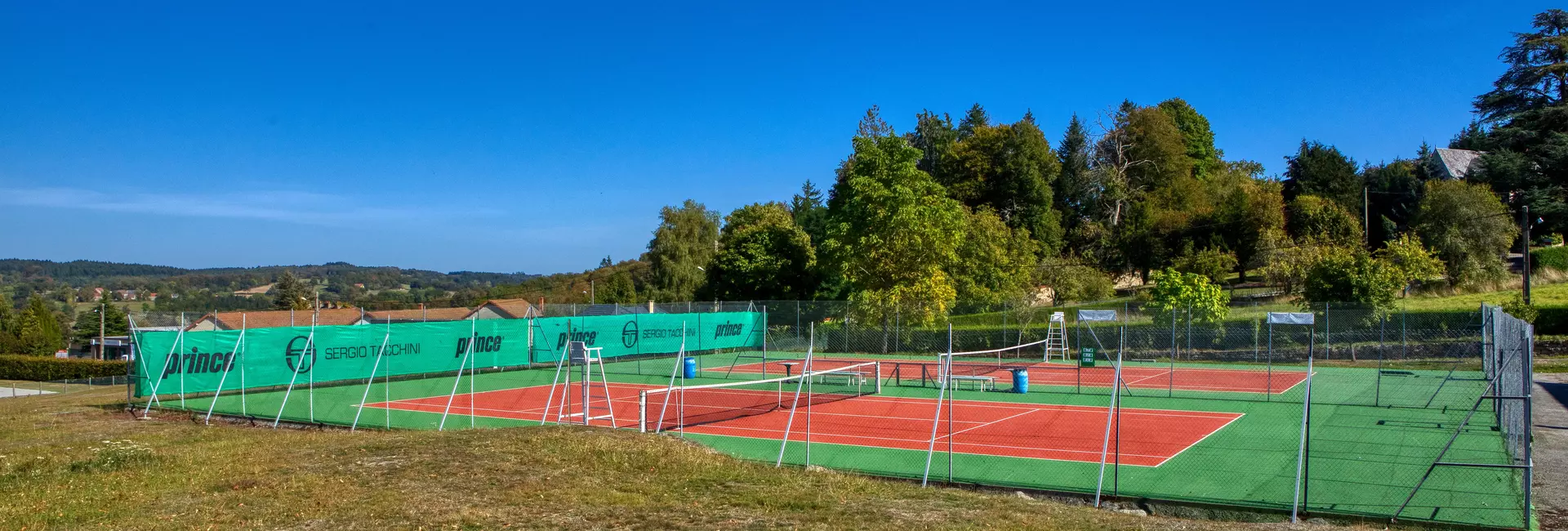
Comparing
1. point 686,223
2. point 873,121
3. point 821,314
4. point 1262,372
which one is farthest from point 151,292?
point 1262,372

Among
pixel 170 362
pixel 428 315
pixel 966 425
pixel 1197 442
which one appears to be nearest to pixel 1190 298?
pixel 966 425

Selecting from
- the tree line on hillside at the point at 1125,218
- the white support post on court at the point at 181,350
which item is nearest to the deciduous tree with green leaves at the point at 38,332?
the tree line on hillside at the point at 1125,218

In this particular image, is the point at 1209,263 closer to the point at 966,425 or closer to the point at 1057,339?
the point at 1057,339

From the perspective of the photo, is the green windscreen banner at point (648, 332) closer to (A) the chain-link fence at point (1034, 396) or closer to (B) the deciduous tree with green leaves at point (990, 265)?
(A) the chain-link fence at point (1034, 396)

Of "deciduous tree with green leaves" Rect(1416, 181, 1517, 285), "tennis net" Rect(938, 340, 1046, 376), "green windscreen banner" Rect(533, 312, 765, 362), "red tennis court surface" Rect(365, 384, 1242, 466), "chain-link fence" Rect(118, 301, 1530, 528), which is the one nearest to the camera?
"chain-link fence" Rect(118, 301, 1530, 528)

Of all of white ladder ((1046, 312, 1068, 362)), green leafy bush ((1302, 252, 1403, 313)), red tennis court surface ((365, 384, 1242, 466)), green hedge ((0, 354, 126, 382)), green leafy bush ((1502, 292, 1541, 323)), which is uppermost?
green leafy bush ((1302, 252, 1403, 313))

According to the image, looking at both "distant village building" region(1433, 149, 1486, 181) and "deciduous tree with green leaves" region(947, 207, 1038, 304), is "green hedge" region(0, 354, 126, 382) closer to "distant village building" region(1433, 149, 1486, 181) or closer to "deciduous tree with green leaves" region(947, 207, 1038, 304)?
"deciduous tree with green leaves" region(947, 207, 1038, 304)

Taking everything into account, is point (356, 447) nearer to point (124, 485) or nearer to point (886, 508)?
point (124, 485)

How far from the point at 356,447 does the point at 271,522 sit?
464 cm

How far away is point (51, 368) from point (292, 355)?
31558mm

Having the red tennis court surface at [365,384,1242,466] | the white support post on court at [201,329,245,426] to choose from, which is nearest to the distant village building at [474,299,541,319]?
the white support post on court at [201,329,245,426]

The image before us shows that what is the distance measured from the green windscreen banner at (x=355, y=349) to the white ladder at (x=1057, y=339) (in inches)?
508

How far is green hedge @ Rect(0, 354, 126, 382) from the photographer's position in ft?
153

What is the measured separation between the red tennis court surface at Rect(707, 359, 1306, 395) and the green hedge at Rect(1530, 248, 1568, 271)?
2893cm
